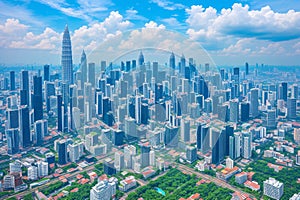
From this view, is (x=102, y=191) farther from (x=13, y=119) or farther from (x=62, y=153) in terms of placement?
(x=13, y=119)

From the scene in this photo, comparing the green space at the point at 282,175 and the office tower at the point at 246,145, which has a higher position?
the office tower at the point at 246,145

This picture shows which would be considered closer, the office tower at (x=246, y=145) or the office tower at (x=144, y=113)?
the office tower at (x=144, y=113)

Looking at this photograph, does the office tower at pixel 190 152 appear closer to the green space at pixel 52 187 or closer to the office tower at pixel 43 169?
the green space at pixel 52 187

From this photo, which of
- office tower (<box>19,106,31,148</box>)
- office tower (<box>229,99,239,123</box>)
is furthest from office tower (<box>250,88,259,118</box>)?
office tower (<box>19,106,31,148</box>)

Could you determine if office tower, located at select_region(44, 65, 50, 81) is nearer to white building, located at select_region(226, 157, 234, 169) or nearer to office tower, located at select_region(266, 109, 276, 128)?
white building, located at select_region(226, 157, 234, 169)

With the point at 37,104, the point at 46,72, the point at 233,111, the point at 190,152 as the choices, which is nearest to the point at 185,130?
the point at 190,152

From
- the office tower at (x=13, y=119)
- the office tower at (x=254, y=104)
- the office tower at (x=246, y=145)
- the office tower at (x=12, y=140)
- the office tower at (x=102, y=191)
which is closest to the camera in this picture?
the office tower at (x=102, y=191)

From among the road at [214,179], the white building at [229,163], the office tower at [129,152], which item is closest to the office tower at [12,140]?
the road at [214,179]
